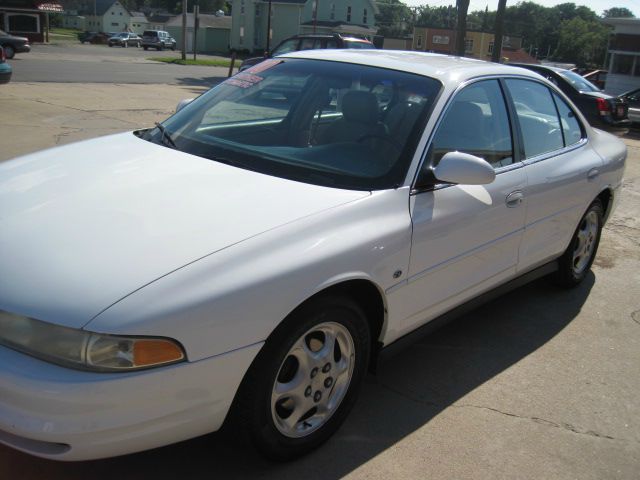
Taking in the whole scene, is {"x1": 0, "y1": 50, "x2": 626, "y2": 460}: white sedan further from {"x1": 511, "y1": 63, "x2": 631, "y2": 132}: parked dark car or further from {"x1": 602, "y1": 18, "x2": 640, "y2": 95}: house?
{"x1": 602, "y1": 18, "x2": 640, "y2": 95}: house

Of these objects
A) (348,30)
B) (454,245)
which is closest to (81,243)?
(454,245)

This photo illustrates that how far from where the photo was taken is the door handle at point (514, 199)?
11.8ft

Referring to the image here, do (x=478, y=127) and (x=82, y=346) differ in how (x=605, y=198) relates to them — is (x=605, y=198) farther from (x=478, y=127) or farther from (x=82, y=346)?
(x=82, y=346)

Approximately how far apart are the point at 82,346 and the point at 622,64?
107 feet

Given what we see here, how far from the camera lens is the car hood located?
2.13 metres

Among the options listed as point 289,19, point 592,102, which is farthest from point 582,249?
point 289,19

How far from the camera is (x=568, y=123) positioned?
15.1 feet

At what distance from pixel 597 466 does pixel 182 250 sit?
210 centimetres

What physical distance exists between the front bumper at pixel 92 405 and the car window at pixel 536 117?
2.63 metres

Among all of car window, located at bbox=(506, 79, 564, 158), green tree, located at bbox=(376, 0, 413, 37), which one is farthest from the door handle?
green tree, located at bbox=(376, 0, 413, 37)

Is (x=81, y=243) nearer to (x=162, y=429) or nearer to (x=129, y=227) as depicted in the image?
(x=129, y=227)

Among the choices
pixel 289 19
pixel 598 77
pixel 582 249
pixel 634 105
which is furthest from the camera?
pixel 289 19

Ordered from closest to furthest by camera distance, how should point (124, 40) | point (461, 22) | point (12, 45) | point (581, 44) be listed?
point (461, 22) < point (12, 45) < point (124, 40) < point (581, 44)

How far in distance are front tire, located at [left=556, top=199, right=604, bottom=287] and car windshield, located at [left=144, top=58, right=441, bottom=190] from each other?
6.72 feet
